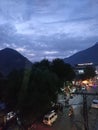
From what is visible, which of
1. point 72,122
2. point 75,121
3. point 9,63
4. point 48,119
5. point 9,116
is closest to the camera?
point 9,116

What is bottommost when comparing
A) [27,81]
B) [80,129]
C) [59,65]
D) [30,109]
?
[80,129]

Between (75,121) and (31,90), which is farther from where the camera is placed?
(75,121)

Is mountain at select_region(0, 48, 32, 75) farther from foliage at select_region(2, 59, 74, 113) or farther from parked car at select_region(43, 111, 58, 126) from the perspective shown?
foliage at select_region(2, 59, 74, 113)

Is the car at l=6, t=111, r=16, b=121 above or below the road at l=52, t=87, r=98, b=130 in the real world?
above

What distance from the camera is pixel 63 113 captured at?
4531cm

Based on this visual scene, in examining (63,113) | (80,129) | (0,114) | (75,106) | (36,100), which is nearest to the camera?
(36,100)

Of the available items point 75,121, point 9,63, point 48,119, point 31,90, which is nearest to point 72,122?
point 75,121

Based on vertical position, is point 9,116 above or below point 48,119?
above

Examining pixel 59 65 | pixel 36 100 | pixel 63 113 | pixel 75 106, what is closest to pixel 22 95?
pixel 36 100

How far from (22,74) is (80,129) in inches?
365

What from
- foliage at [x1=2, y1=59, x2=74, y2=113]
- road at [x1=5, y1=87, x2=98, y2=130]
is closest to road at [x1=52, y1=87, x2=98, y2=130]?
road at [x1=5, y1=87, x2=98, y2=130]

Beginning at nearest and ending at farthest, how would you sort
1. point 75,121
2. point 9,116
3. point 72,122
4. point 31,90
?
1. point 31,90
2. point 9,116
3. point 72,122
4. point 75,121

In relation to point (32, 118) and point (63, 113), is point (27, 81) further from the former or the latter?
point (63, 113)

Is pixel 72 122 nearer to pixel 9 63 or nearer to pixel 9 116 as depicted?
pixel 9 116
